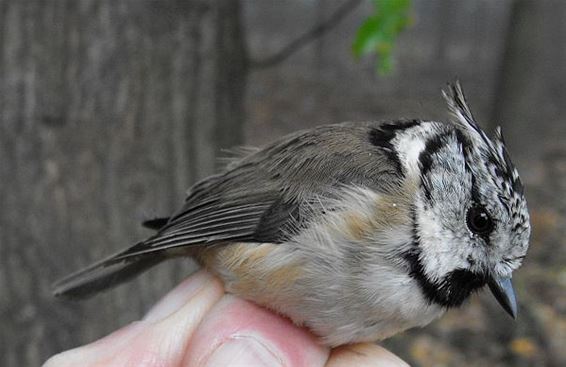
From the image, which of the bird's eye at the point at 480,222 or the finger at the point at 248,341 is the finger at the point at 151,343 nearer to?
the finger at the point at 248,341

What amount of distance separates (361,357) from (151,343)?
67 cm

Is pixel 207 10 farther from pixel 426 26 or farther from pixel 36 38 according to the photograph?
pixel 426 26

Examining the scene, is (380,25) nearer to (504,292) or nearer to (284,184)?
(284,184)

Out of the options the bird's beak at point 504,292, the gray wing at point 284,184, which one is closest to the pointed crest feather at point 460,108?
the gray wing at point 284,184

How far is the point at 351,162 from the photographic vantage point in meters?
2.24

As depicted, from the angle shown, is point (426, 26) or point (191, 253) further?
point (426, 26)

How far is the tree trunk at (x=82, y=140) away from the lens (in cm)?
306

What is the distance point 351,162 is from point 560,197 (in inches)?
309

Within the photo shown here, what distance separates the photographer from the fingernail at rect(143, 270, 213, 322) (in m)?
2.35

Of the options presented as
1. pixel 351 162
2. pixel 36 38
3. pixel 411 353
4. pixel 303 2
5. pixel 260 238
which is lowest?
pixel 411 353

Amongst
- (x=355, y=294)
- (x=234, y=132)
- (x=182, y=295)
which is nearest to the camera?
(x=355, y=294)

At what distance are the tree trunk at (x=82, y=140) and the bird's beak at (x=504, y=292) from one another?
1717 mm

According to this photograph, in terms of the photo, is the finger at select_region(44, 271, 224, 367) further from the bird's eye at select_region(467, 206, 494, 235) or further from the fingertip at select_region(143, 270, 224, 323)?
the bird's eye at select_region(467, 206, 494, 235)

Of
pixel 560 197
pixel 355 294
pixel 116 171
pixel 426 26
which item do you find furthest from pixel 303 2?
pixel 355 294
